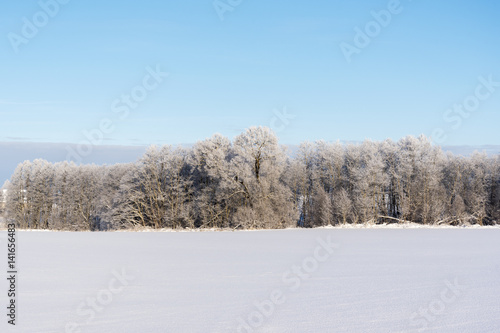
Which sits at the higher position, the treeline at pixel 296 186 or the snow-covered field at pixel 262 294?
the treeline at pixel 296 186

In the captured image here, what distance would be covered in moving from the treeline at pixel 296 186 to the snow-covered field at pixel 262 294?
23.7 meters

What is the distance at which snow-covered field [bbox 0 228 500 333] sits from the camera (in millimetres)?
6406

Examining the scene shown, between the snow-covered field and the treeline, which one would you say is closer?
the snow-covered field

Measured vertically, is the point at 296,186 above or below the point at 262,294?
above

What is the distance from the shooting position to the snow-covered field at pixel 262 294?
6406 mm

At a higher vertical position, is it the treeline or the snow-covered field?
the treeline

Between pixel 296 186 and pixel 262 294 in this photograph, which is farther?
pixel 296 186

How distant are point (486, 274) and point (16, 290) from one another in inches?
449

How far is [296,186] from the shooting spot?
44812mm

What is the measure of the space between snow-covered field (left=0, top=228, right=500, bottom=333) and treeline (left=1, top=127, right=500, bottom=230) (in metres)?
23.7

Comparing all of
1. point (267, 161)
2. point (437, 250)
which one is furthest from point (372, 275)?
point (267, 161)

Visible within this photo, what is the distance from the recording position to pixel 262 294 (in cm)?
839

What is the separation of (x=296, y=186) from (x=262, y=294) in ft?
121

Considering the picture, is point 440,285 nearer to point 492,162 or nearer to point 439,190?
point 439,190
